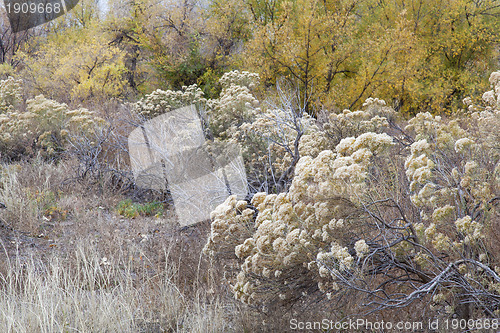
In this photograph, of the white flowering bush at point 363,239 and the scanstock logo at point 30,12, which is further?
the scanstock logo at point 30,12

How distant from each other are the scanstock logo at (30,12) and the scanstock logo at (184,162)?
1696 cm

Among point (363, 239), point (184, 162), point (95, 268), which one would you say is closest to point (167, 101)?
point (184, 162)

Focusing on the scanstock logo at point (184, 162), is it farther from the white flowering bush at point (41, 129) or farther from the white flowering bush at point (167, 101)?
the white flowering bush at point (41, 129)

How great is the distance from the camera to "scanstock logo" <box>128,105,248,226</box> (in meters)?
6.02

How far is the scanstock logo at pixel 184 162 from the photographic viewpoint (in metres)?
6.02

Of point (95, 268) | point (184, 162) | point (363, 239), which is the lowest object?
point (184, 162)

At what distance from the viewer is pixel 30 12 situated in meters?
22.2

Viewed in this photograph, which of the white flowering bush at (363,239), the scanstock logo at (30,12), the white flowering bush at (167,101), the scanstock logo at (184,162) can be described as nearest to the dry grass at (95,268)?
the scanstock logo at (184,162)

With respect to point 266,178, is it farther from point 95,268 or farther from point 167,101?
point 167,101

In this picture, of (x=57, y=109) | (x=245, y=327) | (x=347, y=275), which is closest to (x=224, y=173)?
(x=245, y=327)

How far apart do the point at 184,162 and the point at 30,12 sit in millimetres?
19940

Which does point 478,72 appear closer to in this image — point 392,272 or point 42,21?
point 392,272

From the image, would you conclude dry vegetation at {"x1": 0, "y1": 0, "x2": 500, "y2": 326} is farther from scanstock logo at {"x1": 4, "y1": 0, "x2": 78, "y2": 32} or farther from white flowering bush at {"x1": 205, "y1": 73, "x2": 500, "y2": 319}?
scanstock logo at {"x1": 4, "y1": 0, "x2": 78, "y2": 32}

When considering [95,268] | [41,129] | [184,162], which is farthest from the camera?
[41,129]
